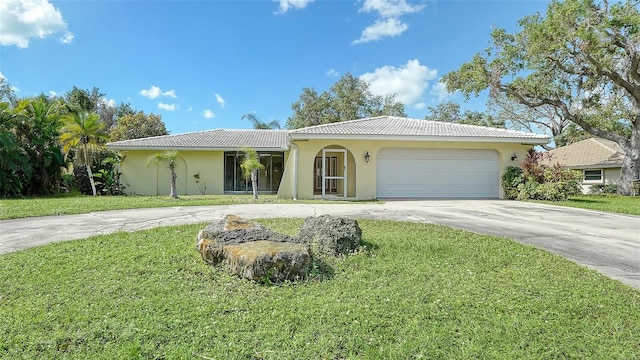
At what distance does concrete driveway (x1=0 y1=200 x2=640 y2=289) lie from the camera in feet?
18.1

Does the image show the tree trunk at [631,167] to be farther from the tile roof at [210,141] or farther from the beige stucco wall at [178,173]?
the beige stucco wall at [178,173]

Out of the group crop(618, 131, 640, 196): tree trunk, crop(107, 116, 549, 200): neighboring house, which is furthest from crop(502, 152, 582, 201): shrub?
crop(618, 131, 640, 196): tree trunk

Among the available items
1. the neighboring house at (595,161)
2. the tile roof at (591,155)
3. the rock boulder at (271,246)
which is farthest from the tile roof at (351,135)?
the tile roof at (591,155)

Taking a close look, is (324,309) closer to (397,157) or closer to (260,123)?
(397,157)

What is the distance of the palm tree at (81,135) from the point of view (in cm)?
1644

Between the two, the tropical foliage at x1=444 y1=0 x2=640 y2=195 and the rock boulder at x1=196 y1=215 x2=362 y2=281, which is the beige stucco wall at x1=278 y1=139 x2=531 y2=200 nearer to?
the tropical foliage at x1=444 y1=0 x2=640 y2=195

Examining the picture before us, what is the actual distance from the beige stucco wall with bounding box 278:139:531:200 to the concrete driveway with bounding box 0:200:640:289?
4.11 metres

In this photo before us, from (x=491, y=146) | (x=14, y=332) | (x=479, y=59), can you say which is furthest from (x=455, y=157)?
(x=14, y=332)

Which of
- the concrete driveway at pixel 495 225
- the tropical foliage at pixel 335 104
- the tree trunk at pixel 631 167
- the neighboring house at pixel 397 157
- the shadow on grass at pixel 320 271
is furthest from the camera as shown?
the tropical foliage at pixel 335 104

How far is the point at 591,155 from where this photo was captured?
85.7 ft

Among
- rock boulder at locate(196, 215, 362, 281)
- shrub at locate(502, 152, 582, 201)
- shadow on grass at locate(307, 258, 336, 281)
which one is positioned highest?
shrub at locate(502, 152, 582, 201)

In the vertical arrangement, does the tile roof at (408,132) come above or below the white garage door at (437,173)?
above

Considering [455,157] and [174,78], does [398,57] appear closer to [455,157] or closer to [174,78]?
[455,157]

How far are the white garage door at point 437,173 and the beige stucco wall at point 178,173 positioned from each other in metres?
9.46
